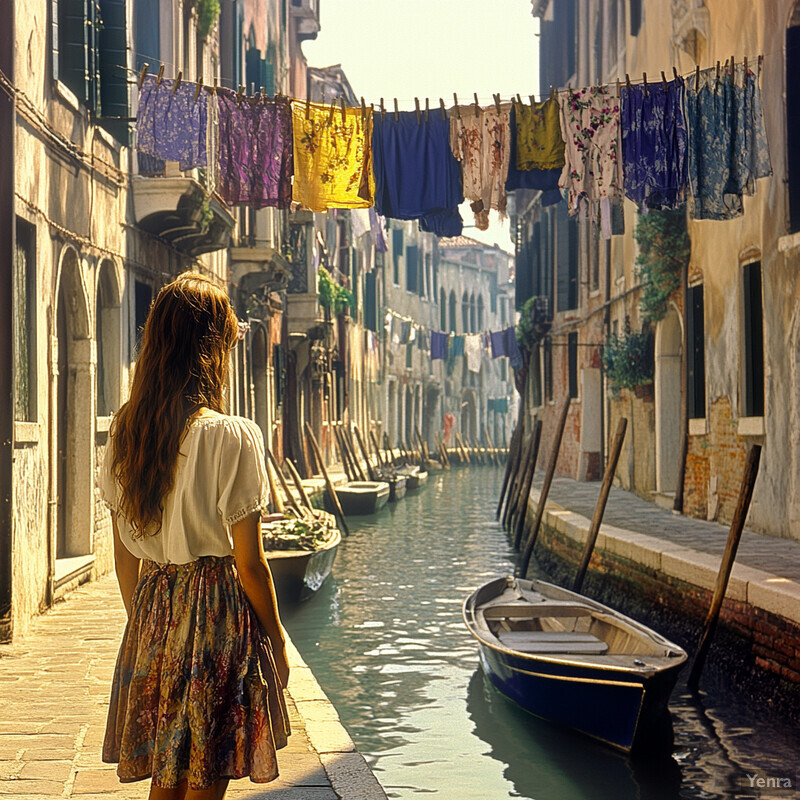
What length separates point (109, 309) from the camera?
9672mm

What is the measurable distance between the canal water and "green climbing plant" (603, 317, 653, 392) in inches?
153

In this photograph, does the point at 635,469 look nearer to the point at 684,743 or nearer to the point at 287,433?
the point at 287,433

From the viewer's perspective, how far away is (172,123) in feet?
32.4

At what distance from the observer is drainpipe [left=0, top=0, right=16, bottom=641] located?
6480 mm

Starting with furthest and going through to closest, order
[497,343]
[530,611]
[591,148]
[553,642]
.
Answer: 1. [497,343]
2. [591,148]
3. [530,611]
4. [553,642]

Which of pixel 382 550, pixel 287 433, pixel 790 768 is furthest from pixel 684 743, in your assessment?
pixel 287 433

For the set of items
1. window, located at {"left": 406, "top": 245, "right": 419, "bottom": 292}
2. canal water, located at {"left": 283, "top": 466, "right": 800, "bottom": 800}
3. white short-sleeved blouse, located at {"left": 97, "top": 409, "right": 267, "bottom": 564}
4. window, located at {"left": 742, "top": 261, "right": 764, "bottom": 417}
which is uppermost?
window, located at {"left": 406, "top": 245, "right": 419, "bottom": 292}

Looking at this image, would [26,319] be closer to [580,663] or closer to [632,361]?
[580,663]

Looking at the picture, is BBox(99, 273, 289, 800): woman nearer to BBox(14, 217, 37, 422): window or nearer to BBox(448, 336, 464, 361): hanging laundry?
BBox(14, 217, 37, 422): window

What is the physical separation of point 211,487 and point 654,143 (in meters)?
8.16

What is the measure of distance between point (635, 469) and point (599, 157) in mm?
6990

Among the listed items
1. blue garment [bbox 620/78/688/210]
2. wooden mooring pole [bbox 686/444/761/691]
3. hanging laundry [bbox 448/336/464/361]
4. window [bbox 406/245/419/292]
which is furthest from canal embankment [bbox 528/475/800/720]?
hanging laundry [bbox 448/336/464/361]

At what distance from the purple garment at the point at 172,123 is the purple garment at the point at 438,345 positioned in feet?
101

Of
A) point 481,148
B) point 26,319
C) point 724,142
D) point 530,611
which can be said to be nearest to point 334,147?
point 481,148
